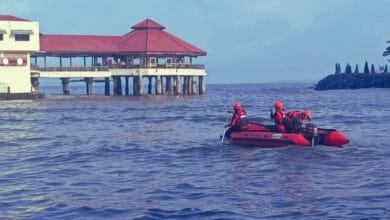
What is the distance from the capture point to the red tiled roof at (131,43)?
8250 cm

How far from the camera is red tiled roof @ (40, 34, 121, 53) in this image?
81.4m

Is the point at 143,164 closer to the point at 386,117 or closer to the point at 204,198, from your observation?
the point at 204,198

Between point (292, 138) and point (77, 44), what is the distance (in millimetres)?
58159

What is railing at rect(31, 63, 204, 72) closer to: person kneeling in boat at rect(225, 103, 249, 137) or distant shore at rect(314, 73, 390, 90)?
distant shore at rect(314, 73, 390, 90)

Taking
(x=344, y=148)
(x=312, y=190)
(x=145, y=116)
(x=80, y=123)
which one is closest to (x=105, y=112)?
(x=145, y=116)

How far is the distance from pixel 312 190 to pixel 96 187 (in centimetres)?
513

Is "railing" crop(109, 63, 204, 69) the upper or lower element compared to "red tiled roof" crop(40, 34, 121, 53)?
lower

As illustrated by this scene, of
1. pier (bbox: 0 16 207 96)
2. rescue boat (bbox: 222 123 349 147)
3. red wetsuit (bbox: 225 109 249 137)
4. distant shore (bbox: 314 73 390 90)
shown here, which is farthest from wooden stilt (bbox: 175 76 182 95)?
rescue boat (bbox: 222 123 349 147)

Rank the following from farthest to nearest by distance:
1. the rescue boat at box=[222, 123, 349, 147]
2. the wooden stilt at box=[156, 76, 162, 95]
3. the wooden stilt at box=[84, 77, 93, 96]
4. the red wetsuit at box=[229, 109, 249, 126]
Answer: the wooden stilt at box=[156, 76, 162, 95] → the wooden stilt at box=[84, 77, 93, 96] → the red wetsuit at box=[229, 109, 249, 126] → the rescue boat at box=[222, 123, 349, 147]

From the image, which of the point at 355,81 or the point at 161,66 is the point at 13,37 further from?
the point at 355,81

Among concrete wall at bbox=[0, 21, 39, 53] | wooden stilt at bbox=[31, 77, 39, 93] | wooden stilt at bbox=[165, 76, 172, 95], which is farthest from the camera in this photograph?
wooden stilt at bbox=[165, 76, 172, 95]

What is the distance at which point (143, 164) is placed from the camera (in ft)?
81.9

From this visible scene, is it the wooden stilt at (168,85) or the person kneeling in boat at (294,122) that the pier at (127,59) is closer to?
the wooden stilt at (168,85)

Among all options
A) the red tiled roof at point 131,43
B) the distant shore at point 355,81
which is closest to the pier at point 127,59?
the red tiled roof at point 131,43
